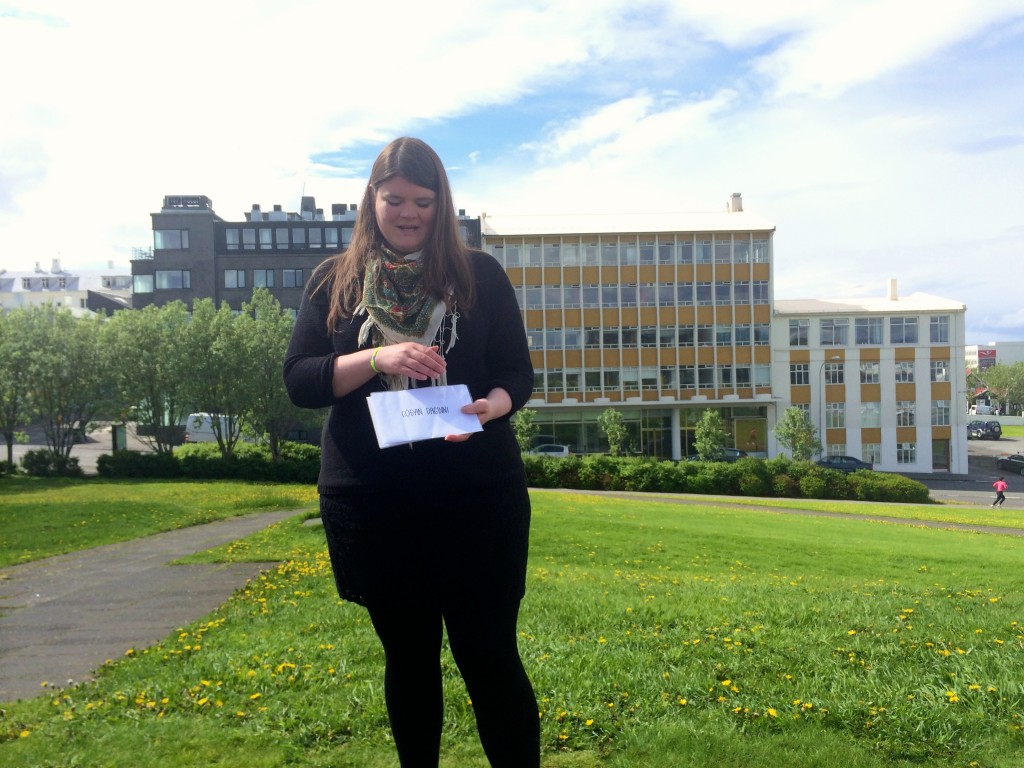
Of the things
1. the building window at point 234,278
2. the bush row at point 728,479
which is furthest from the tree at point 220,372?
the building window at point 234,278

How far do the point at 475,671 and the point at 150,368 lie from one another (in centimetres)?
4742

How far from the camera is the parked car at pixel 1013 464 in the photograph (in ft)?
216

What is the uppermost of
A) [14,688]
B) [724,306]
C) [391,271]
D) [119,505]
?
[724,306]

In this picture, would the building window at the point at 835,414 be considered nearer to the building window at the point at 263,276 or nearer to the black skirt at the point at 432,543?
the building window at the point at 263,276

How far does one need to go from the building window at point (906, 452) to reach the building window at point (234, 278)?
54.6 m

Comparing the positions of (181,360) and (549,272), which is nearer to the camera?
(181,360)

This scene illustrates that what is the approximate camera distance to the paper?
2422 mm

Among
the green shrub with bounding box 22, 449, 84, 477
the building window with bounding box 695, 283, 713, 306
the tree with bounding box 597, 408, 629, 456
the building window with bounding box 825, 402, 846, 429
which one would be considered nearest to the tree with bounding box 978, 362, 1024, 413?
the building window with bounding box 825, 402, 846, 429

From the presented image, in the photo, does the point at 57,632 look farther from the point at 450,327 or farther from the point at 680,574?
the point at 680,574

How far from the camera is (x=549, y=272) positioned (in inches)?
2594

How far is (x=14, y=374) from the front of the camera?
140 ft

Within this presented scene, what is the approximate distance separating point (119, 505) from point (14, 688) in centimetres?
2065

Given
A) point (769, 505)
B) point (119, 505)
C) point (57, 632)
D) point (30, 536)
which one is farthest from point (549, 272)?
point (57, 632)

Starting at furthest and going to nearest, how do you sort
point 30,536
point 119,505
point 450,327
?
point 119,505 → point 30,536 → point 450,327
